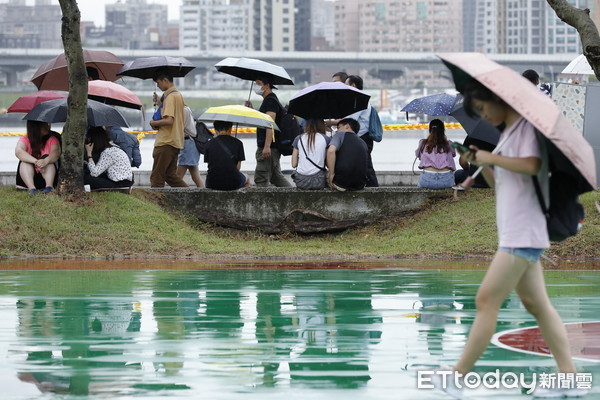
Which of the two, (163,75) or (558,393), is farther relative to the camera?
(163,75)

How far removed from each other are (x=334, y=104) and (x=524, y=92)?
30.6 ft

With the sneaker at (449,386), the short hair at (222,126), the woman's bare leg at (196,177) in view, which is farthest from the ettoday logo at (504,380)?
the woman's bare leg at (196,177)

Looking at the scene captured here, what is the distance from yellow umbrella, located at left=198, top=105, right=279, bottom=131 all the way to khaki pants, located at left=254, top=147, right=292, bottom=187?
2.84 feet

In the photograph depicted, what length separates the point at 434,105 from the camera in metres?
15.1

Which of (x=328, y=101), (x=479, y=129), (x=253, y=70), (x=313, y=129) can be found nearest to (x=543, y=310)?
(x=479, y=129)

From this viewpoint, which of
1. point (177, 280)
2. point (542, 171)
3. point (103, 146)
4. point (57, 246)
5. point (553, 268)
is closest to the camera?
point (542, 171)

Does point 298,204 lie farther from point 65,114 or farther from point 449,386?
point 449,386

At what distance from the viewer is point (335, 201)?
47.6 ft

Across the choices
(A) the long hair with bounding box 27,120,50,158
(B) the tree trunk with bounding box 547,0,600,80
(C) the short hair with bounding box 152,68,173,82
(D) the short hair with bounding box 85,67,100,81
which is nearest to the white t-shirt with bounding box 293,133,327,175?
(C) the short hair with bounding box 152,68,173,82

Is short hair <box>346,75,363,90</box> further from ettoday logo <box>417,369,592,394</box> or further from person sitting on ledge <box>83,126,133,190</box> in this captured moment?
ettoday logo <box>417,369,592,394</box>

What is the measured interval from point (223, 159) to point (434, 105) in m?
2.68

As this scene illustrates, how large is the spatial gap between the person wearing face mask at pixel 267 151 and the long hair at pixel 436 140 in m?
2.08

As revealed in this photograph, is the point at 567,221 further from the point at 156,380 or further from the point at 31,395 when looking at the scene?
the point at 31,395

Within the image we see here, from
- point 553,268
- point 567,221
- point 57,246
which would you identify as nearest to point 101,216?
point 57,246
